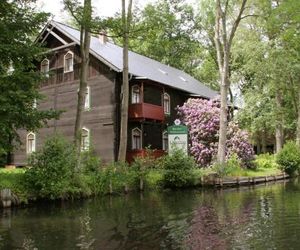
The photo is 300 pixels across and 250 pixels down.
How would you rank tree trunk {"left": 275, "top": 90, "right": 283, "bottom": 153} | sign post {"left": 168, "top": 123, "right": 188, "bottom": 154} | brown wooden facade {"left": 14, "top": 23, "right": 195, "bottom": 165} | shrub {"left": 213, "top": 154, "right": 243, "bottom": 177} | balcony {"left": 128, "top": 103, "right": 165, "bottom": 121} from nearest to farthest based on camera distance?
sign post {"left": 168, "top": 123, "right": 188, "bottom": 154}
shrub {"left": 213, "top": 154, "right": 243, "bottom": 177}
balcony {"left": 128, "top": 103, "right": 165, "bottom": 121}
brown wooden facade {"left": 14, "top": 23, "right": 195, "bottom": 165}
tree trunk {"left": 275, "top": 90, "right": 283, "bottom": 153}

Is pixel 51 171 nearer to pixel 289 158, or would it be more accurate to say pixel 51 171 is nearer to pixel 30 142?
pixel 30 142

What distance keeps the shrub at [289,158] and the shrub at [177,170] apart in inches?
486

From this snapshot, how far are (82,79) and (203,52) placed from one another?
125ft

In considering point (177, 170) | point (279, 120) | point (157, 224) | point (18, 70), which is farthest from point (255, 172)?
point (157, 224)

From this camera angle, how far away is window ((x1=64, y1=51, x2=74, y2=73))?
119 feet

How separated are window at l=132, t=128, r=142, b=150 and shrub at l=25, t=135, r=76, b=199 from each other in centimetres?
1390

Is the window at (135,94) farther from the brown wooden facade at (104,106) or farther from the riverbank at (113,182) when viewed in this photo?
the riverbank at (113,182)

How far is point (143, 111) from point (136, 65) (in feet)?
17.4

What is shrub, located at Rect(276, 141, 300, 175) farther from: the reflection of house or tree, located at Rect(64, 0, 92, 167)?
tree, located at Rect(64, 0, 92, 167)

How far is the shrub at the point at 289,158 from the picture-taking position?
34.4 meters

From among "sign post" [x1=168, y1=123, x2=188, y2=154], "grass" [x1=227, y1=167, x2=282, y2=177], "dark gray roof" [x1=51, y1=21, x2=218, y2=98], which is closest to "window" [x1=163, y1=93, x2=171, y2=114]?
"dark gray roof" [x1=51, y1=21, x2=218, y2=98]

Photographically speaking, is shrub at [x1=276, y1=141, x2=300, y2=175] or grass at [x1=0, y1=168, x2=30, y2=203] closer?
grass at [x1=0, y1=168, x2=30, y2=203]

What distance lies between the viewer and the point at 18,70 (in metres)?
19.1

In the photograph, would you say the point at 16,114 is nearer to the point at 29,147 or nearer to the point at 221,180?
the point at 221,180
